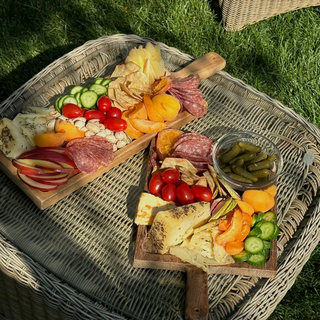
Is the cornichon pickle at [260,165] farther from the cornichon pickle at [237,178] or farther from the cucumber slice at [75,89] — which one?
the cucumber slice at [75,89]

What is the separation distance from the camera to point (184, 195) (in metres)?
2.21

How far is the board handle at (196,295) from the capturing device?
1962mm

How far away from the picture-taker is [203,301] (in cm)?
200

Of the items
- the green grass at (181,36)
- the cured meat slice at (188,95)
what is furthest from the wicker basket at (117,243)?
the green grass at (181,36)

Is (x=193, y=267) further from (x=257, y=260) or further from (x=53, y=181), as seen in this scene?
(x=53, y=181)

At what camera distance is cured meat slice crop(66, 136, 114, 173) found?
2.37 meters

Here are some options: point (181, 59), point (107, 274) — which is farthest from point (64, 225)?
point (181, 59)

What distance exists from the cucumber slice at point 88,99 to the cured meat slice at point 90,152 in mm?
314

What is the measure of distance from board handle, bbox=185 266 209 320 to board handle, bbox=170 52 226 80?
55.9 inches

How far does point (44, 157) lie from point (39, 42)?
7.26 ft

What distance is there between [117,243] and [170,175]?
45 centimetres

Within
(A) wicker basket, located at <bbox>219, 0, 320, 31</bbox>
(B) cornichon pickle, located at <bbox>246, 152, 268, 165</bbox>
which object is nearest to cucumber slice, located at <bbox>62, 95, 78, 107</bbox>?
(B) cornichon pickle, located at <bbox>246, 152, 268, 165</bbox>

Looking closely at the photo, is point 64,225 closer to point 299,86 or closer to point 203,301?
point 203,301

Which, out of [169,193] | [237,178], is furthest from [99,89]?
[237,178]
